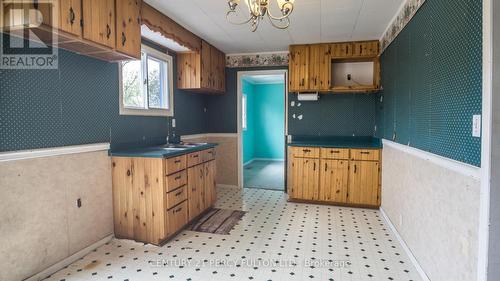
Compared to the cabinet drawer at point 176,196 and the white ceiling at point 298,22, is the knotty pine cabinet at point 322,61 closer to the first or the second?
the white ceiling at point 298,22

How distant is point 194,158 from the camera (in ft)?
A: 11.3

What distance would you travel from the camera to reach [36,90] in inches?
86.2

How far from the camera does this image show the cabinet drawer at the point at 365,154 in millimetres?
3989

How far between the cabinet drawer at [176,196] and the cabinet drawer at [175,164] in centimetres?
22

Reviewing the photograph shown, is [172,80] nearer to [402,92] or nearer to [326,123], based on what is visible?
[326,123]

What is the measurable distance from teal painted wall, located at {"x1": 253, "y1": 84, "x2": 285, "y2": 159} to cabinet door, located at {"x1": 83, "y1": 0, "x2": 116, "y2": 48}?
652 cm

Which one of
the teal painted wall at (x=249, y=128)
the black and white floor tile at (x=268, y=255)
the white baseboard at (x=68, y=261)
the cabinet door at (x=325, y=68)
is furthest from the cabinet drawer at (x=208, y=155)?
the teal painted wall at (x=249, y=128)

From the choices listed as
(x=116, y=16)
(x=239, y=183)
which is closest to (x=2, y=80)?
(x=116, y=16)

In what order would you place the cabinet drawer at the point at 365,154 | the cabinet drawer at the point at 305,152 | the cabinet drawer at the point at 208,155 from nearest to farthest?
the cabinet drawer at the point at 208,155, the cabinet drawer at the point at 365,154, the cabinet drawer at the point at 305,152

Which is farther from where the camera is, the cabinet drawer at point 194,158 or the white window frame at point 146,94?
the cabinet drawer at point 194,158

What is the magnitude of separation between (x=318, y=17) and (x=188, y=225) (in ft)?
9.67

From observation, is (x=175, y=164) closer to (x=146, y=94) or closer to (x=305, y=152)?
(x=146, y=94)

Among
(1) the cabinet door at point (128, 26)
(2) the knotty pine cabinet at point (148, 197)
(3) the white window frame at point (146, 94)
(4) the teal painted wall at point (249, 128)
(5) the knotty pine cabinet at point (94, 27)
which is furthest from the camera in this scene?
(4) the teal painted wall at point (249, 128)

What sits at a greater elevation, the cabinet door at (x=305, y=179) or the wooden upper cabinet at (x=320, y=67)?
the wooden upper cabinet at (x=320, y=67)
